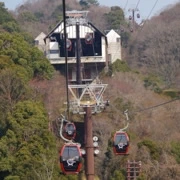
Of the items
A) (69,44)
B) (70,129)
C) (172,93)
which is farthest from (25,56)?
(70,129)

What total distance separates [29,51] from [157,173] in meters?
11.2

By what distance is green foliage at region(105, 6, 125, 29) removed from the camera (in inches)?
2564

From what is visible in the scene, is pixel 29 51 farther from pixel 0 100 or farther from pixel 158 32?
pixel 158 32

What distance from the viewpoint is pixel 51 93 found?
1283 inches

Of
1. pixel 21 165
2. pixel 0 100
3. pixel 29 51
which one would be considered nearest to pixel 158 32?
pixel 29 51

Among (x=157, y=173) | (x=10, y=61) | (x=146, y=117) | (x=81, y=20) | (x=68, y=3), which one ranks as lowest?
(x=157, y=173)

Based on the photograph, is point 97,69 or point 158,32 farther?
point 158,32

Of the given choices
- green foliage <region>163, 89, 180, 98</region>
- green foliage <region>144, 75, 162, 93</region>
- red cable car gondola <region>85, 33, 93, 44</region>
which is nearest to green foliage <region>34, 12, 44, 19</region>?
red cable car gondola <region>85, 33, 93, 44</region>

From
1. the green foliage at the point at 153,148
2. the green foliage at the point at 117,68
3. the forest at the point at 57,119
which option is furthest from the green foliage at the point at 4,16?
the green foliage at the point at 153,148

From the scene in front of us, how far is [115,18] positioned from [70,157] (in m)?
48.7

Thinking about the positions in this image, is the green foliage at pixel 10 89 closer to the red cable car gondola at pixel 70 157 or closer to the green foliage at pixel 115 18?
the red cable car gondola at pixel 70 157

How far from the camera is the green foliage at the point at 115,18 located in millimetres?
65125

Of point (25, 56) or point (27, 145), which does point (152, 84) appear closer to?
point (25, 56)

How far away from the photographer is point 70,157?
1822 centimetres
